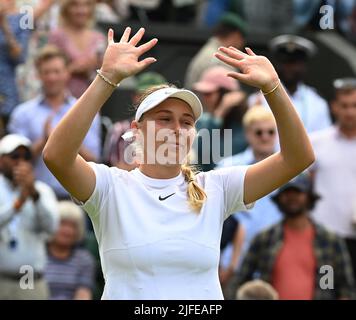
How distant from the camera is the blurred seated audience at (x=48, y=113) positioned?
9.03 metres

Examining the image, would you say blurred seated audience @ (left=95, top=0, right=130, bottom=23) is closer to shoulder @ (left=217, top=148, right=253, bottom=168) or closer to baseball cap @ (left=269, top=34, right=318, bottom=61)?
baseball cap @ (left=269, top=34, right=318, bottom=61)

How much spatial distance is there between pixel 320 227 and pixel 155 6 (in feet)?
12.8

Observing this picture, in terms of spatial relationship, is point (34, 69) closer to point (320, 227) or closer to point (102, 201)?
point (320, 227)

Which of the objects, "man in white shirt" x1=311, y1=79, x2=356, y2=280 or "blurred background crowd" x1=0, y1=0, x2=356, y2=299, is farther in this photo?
"man in white shirt" x1=311, y1=79, x2=356, y2=280

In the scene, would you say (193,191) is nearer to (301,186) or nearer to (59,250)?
(59,250)

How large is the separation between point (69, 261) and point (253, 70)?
418cm

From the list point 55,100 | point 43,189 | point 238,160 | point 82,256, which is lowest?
point 82,256

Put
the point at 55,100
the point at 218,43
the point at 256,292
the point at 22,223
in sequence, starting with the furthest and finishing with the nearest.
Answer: the point at 218,43 < the point at 55,100 < the point at 22,223 < the point at 256,292

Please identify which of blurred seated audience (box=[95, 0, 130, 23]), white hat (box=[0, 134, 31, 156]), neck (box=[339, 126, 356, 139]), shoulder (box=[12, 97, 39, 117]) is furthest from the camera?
blurred seated audience (box=[95, 0, 130, 23])

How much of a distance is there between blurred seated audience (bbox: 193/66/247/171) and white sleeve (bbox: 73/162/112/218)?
434 centimetres

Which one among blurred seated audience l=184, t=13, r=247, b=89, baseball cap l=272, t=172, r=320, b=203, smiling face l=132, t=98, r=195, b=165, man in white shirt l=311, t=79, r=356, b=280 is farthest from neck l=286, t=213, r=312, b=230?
smiling face l=132, t=98, r=195, b=165

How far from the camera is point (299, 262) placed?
8.39 meters

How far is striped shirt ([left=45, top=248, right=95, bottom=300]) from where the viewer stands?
8469 millimetres

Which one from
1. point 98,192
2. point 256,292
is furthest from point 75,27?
point 98,192
